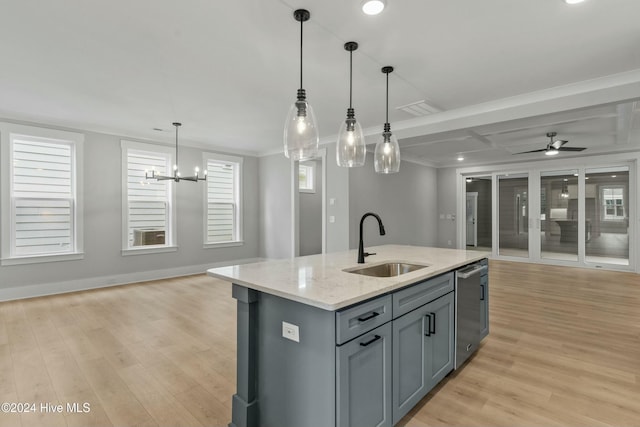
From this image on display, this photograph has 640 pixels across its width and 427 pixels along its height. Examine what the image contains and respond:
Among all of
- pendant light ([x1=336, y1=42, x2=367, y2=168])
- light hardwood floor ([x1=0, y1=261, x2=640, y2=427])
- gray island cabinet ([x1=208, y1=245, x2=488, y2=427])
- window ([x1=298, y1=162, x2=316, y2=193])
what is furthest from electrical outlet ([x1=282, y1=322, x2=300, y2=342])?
window ([x1=298, y1=162, x2=316, y2=193])

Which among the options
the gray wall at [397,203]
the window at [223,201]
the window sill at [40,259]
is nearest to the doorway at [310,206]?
the window at [223,201]

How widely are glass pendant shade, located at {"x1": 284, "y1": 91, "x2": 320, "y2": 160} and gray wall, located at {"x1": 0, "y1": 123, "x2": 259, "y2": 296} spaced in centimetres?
459

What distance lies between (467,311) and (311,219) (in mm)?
6144

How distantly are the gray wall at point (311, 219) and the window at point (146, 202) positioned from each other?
10.6 feet

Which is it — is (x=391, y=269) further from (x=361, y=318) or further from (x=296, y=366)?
(x=296, y=366)

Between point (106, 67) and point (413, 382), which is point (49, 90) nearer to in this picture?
point (106, 67)

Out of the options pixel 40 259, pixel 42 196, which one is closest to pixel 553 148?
pixel 42 196

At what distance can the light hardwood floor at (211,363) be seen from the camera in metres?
2.04

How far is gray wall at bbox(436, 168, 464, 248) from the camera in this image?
8.81 m

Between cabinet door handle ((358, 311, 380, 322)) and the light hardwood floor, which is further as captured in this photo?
the light hardwood floor

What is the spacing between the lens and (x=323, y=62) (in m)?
2.98

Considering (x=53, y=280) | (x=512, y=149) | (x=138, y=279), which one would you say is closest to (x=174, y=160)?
(x=138, y=279)

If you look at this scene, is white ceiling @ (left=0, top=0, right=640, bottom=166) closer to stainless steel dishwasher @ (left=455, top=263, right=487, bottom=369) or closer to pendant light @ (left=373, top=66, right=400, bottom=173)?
pendant light @ (left=373, top=66, right=400, bottom=173)

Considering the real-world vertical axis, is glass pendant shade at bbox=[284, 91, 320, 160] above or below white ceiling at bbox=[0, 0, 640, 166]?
below
